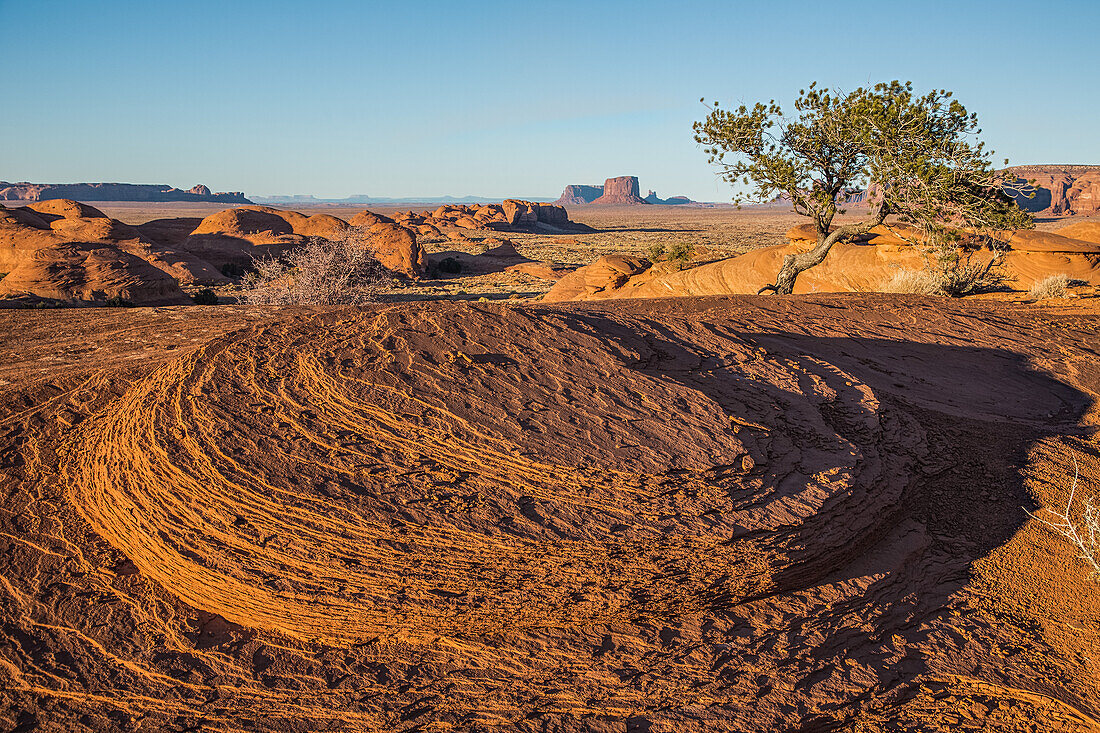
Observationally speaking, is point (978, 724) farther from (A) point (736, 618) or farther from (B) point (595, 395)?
(B) point (595, 395)

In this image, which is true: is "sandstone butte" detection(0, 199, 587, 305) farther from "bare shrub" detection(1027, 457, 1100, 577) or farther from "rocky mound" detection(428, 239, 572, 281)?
"bare shrub" detection(1027, 457, 1100, 577)

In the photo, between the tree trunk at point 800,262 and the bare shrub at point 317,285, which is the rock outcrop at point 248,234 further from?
the tree trunk at point 800,262

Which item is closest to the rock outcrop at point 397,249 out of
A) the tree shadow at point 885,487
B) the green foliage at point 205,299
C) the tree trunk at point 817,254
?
the green foliage at point 205,299

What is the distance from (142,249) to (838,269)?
26.1 meters

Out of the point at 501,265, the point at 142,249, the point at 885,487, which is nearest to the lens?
the point at 885,487

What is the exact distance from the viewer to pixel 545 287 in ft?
91.1

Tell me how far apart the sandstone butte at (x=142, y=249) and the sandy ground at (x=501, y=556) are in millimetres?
16604

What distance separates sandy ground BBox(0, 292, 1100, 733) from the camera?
9.91 ft

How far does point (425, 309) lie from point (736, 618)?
Result: 3336 millimetres

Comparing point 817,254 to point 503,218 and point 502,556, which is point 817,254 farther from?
point 503,218

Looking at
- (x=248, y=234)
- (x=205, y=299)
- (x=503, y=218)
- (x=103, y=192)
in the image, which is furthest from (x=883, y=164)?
(x=103, y=192)

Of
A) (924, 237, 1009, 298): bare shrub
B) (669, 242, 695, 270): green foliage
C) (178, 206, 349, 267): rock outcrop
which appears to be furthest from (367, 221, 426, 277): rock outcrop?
(924, 237, 1009, 298): bare shrub

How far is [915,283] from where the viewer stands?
14664mm

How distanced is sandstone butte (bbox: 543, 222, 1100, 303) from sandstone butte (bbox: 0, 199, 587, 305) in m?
12.3
